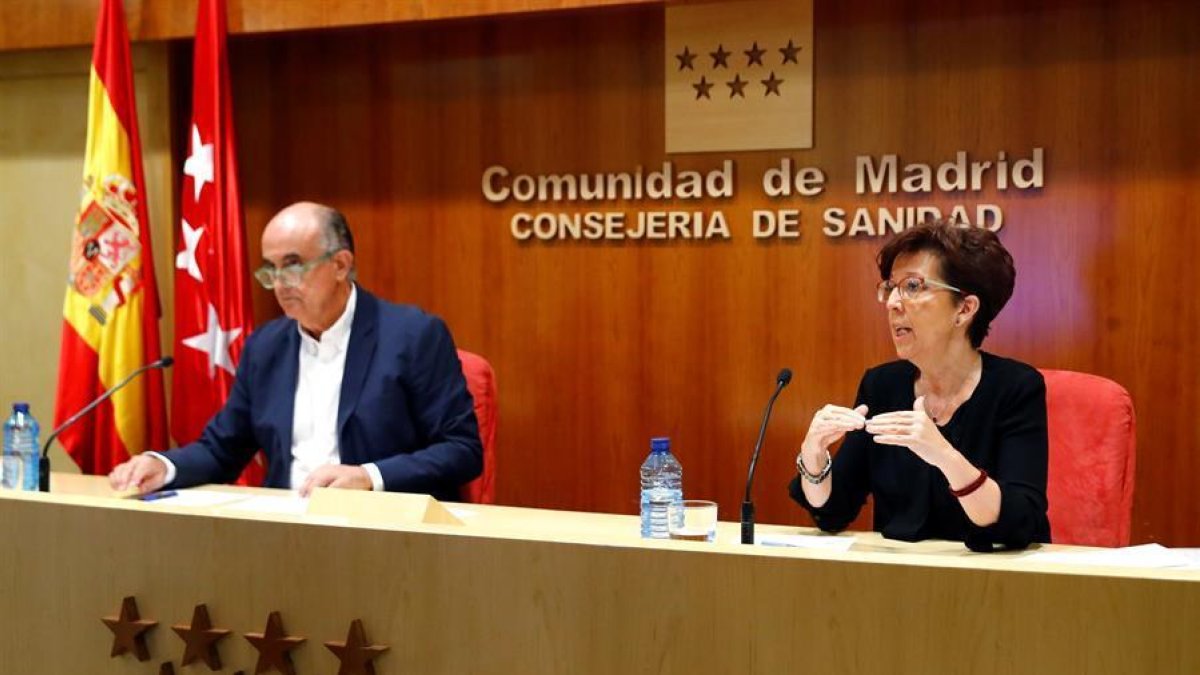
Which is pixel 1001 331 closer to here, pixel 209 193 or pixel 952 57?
pixel 952 57

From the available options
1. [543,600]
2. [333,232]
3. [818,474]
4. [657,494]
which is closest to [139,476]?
[333,232]

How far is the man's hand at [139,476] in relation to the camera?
320cm

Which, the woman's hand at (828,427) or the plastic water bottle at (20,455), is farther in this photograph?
the plastic water bottle at (20,455)

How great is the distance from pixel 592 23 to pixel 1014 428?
2.44 metres

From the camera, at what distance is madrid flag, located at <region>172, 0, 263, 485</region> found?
15.1ft

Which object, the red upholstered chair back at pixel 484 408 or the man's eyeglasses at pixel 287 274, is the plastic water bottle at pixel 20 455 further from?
the red upholstered chair back at pixel 484 408

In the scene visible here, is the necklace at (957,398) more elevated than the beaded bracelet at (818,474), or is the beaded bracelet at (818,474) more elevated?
the necklace at (957,398)

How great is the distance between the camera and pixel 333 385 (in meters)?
3.48

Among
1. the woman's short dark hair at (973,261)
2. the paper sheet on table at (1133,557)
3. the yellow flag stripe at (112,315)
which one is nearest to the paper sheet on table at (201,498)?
the yellow flag stripe at (112,315)

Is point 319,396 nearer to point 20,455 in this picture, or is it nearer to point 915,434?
point 20,455

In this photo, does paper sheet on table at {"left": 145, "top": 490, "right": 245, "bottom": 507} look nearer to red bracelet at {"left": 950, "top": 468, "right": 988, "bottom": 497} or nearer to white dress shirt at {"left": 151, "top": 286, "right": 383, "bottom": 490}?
white dress shirt at {"left": 151, "top": 286, "right": 383, "bottom": 490}

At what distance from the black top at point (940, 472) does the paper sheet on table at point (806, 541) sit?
2.9 inches

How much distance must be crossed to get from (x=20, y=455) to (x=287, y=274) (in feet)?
2.70

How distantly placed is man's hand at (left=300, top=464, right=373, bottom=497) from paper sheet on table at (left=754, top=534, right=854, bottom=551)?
37.5 inches
